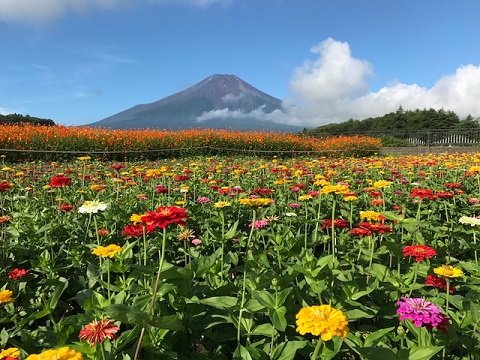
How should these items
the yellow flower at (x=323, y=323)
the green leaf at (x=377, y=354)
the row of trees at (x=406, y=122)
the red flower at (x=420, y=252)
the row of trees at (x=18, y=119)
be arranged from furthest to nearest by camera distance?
the row of trees at (x=406, y=122), the row of trees at (x=18, y=119), the red flower at (x=420, y=252), the green leaf at (x=377, y=354), the yellow flower at (x=323, y=323)

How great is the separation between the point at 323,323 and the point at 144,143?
593 inches

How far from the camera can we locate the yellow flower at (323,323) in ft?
3.26

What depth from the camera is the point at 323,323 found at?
39.6 inches

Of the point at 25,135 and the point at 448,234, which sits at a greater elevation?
the point at 25,135

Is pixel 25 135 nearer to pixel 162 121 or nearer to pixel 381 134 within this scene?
pixel 381 134

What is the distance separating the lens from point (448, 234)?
304cm

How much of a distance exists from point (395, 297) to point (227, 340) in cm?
93

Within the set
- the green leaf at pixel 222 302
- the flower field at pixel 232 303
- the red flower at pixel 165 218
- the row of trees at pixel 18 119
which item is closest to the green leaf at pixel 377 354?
the flower field at pixel 232 303

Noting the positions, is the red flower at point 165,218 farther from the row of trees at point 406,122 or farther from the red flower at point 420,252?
the row of trees at point 406,122

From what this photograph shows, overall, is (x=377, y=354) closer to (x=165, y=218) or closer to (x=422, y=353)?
(x=422, y=353)

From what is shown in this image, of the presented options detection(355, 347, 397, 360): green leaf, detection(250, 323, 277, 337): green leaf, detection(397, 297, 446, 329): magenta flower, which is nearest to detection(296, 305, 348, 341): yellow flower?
detection(355, 347, 397, 360): green leaf

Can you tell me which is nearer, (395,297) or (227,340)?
(227,340)

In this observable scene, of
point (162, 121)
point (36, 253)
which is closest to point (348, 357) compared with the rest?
point (36, 253)

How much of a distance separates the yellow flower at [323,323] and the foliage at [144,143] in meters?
9.42
